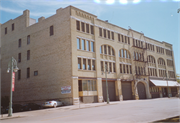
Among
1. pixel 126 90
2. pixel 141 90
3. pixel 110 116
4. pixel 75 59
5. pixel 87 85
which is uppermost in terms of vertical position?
pixel 75 59

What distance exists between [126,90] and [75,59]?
17.0 metres

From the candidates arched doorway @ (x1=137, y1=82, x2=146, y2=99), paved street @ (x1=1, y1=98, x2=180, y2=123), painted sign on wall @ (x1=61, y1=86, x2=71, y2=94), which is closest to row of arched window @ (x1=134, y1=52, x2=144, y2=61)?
arched doorway @ (x1=137, y1=82, x2=146, y2=99)

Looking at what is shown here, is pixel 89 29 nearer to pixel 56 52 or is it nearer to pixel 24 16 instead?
pixel 56 52

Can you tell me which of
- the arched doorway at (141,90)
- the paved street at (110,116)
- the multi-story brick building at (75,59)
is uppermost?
the multi-story brick building at (75,59)

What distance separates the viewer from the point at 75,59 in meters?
34.7

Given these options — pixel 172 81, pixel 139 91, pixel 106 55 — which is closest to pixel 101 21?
pixel 106 55

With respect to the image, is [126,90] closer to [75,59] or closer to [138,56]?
[138,56]

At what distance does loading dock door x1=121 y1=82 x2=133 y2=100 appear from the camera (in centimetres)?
4441

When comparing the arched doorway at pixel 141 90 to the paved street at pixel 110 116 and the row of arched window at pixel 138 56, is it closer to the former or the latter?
the row of arched window at pixel 138 56

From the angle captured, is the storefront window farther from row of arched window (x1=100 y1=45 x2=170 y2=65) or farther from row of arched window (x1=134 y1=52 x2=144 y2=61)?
row of arched window (x1=134 y1=52 x2=144 y2=61)

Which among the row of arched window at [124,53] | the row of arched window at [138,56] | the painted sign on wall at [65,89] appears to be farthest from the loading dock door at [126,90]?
the painted sign on wall at [65,89]

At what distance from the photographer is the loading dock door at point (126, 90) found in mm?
44406

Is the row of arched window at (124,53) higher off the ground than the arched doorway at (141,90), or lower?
higher

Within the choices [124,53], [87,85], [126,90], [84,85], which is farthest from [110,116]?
[124,53]
